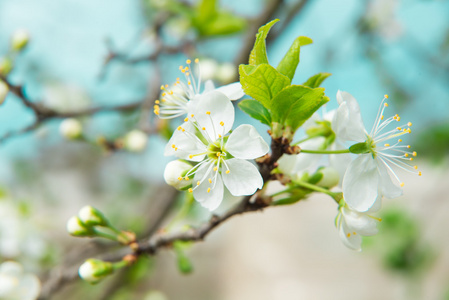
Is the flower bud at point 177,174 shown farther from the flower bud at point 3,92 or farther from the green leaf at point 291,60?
the flower bud at point 3,92

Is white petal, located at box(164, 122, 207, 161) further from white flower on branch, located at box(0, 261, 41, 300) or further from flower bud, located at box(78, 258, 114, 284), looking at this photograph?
white flower on branch, located at box(0, 261, 41, 300)

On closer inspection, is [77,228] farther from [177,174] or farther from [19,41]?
[19,41]

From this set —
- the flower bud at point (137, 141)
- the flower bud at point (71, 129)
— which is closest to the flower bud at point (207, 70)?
the flower bud at point (137, 141)

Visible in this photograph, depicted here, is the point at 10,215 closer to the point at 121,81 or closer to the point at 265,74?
the point at 265,74

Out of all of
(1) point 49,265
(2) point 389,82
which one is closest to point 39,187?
(1) point 49,265

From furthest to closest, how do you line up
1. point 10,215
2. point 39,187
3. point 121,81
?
point 39,187
point 121,81
point 10,215

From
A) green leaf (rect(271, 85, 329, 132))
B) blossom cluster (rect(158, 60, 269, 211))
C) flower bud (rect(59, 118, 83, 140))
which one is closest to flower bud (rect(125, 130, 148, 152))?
flower bud (rect(59, 118, 83, 140))

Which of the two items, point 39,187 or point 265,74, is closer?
point 265,74
